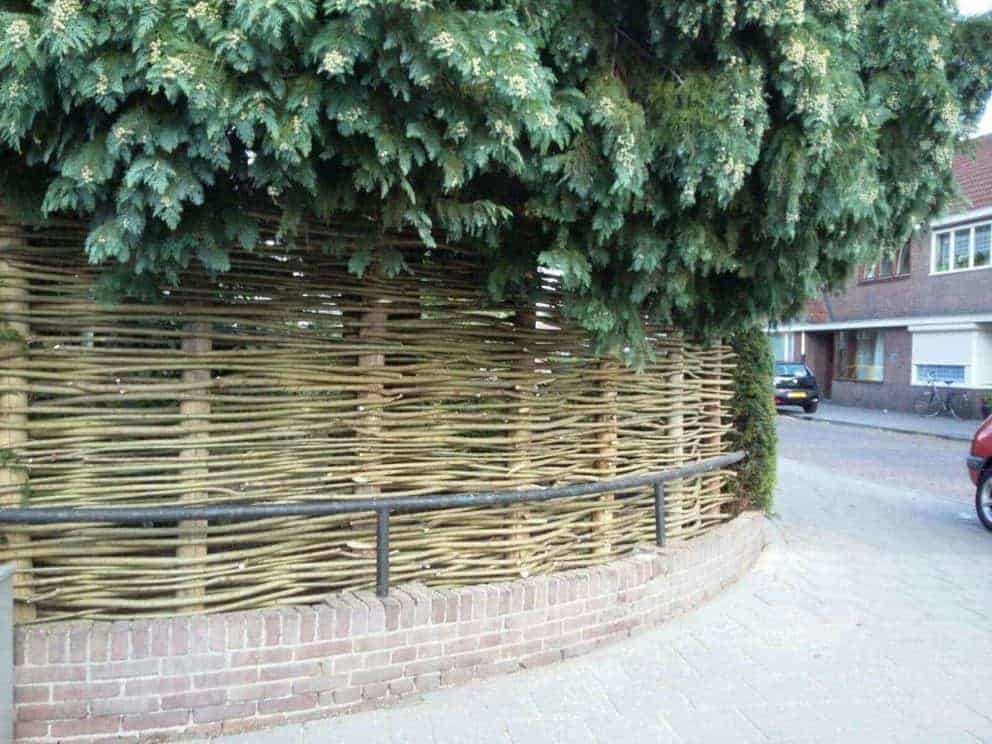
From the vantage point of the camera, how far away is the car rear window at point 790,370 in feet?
81.8

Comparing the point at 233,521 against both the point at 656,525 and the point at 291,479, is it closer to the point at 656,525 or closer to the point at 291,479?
the point at 291,479

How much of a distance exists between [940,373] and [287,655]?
26077mm

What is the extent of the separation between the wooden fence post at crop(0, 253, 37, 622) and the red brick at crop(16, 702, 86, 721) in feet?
1.33

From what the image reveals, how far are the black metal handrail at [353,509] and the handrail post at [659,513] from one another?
0.09 metres

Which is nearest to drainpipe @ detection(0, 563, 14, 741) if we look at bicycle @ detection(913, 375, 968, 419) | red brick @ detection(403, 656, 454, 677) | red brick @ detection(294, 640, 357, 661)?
red brick @ detection(294, 640, 357, 661)

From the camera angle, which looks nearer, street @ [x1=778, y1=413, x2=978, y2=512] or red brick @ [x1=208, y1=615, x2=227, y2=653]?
red brick @ [x1=208, y1=615, x2=227, y2=653]

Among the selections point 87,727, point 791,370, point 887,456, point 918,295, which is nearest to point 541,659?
point 87,727

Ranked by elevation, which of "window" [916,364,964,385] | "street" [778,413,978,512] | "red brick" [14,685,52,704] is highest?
"window" [916,364,964,385]

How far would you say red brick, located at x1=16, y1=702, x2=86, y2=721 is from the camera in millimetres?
3254

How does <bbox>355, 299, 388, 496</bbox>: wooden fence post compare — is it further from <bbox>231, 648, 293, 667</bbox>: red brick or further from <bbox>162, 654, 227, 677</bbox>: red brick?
<bbox>162, 654, 227, 677</bbox>: red brick

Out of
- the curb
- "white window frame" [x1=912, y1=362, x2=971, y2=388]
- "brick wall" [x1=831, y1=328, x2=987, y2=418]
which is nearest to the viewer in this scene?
the curb

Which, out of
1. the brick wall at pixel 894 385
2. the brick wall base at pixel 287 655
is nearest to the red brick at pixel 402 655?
the brick wall base at pixel 287 655

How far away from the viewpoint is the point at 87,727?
10.9 ft

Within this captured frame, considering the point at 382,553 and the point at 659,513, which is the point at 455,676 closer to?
the point at 382,553
